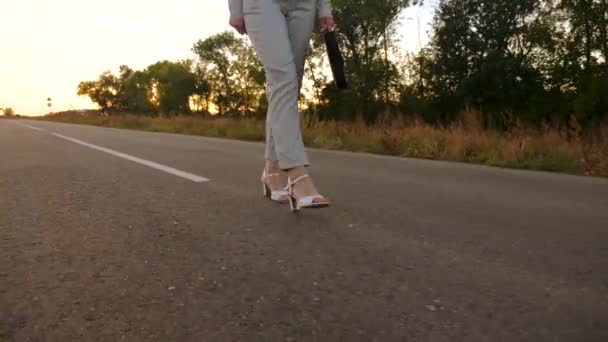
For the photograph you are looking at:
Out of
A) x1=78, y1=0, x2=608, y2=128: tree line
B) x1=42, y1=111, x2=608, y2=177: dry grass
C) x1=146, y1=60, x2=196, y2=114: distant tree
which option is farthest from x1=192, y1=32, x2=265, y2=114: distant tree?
x1=42, y1=111, x2=608, y2=177: dry grass

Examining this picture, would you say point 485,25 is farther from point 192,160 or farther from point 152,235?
point 152,235

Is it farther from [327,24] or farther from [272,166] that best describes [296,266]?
[327,24]

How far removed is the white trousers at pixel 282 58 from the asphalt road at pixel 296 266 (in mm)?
406

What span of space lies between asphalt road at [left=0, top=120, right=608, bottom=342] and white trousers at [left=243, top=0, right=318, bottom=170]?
406mm

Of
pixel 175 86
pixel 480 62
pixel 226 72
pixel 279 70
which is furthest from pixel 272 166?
pixel 175 86

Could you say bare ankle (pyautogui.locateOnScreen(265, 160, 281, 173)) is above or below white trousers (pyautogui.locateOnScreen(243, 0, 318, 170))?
below

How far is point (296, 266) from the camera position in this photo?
2.06 metres

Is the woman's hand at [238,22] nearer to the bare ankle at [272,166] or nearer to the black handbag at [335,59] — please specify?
the black handbag at [335,59]

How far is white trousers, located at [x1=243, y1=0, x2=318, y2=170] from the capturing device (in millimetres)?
3166

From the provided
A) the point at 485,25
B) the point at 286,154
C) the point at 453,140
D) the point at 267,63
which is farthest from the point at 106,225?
the point at 485,25

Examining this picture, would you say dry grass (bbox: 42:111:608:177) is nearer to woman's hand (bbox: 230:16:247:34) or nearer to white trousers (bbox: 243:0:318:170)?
white trousers (bbox: 243:0:318:170)

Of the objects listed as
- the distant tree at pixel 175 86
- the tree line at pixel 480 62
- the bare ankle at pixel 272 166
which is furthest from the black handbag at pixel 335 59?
the distant tree at pixel 175 86

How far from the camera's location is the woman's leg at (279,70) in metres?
3.16

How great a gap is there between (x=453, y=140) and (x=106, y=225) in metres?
7.03
